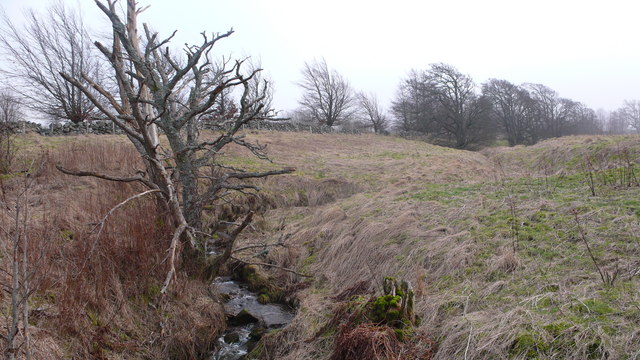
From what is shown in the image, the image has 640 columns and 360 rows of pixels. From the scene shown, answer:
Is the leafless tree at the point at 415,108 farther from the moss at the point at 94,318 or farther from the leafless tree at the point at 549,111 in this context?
the moss at the point at 94,318

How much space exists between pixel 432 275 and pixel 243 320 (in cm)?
271

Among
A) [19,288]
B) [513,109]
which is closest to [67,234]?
[19,288]

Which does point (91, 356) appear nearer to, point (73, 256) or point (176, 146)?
point (73, 256)

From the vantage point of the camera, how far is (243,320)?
211 inches

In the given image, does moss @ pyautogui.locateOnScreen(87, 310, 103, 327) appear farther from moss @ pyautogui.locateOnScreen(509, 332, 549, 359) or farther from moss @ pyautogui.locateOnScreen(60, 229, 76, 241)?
moss @ pyautogui.locateOnScreen(509, 332, 549, 359)

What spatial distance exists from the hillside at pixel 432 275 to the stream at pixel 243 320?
242mm

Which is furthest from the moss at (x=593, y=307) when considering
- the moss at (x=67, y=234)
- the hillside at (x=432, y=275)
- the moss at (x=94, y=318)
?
the moss at (x=67, y=234)

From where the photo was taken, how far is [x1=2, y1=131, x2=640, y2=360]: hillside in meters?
3.17

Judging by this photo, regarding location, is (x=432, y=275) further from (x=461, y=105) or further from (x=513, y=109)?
(x=513, y=109)

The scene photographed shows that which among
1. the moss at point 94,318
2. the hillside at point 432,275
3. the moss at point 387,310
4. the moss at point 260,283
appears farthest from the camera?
the moss at point 260,283

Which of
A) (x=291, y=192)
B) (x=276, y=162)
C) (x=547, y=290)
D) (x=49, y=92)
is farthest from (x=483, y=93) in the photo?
(x=547, y=290)

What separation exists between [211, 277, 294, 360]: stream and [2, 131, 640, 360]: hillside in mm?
242

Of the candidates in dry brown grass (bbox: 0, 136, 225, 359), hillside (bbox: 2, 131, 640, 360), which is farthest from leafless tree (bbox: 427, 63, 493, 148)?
dry brown grass (bbox: 0, 136, 225, 359)

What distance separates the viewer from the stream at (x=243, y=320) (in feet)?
15.6
